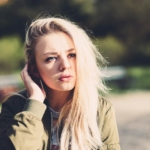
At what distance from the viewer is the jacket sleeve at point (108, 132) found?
226 centimetres

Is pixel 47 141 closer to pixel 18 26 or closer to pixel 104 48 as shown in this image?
pixel 104 48

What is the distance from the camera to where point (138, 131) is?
6.03 metres

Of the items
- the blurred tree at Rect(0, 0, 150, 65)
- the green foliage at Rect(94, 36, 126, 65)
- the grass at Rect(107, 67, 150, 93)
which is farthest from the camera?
the blurred tree at Rect(0, 0, 150, 65)

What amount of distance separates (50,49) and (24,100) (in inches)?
13.0

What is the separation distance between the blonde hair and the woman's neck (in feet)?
0.15

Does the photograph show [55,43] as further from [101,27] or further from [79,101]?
[101,27]

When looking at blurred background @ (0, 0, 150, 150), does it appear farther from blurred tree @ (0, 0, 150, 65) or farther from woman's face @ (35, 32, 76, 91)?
woman's face @ (35, 32, 76, 91)

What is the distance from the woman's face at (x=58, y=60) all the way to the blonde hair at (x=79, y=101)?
31 millimetres

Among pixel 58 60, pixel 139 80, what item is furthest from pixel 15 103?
pixel 139 80

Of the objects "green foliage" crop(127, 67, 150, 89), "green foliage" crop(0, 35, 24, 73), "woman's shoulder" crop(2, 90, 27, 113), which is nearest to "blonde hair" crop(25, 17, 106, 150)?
"woman's shoulder" crop(2, 90, 27, 113)

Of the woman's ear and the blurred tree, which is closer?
the woman's ear

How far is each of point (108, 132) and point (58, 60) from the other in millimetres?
472

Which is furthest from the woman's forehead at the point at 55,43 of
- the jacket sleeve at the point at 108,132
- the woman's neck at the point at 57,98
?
the jacket sleeve at the point at 108,132

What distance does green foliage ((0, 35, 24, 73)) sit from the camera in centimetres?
1330
